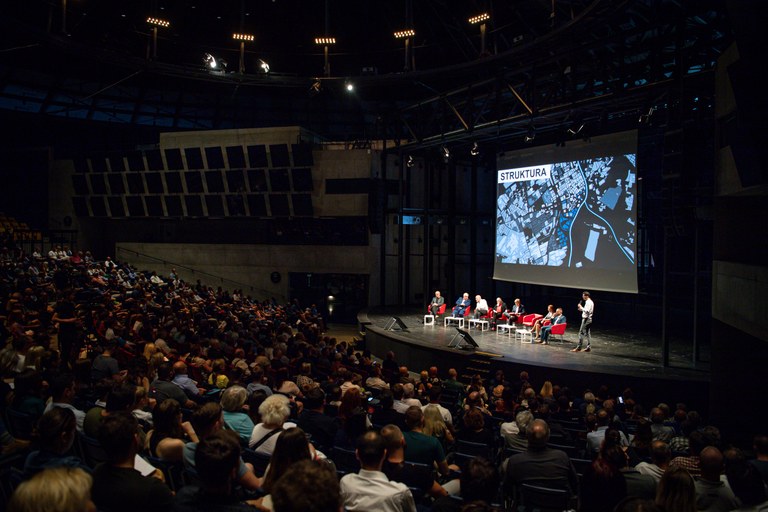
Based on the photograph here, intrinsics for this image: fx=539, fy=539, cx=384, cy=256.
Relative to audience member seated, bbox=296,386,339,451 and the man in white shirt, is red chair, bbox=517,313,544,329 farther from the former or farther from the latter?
the man in white shirt

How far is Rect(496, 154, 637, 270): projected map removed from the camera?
14.4 meters

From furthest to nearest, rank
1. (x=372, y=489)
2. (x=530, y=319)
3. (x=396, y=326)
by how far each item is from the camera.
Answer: (x=396, y=326), (x=530, y=319), (x=372, y=489)

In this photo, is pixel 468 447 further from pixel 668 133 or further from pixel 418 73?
pixel 418 73

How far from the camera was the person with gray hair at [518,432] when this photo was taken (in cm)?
554

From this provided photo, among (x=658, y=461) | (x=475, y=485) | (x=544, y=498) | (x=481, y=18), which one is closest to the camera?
(x=475, y=485)

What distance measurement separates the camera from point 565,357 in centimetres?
1348

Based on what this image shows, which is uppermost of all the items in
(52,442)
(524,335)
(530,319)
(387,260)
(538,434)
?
(387,260)

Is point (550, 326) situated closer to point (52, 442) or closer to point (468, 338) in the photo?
point (468, 338)

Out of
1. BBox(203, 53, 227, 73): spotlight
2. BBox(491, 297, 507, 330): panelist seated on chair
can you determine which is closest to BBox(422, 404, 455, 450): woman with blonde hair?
BBox(491, 297, 507, 330): panelist seated on chair

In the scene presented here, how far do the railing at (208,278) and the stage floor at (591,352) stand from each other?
7833 mm

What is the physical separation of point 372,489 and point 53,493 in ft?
5.12

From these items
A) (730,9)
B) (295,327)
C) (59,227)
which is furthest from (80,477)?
(59,227)

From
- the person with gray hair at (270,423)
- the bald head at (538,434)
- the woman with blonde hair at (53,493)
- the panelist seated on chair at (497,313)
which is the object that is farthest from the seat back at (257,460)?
the panelist seated on chair at (497,313)

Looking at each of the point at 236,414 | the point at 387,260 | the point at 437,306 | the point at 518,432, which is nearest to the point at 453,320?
the point at 437,306
